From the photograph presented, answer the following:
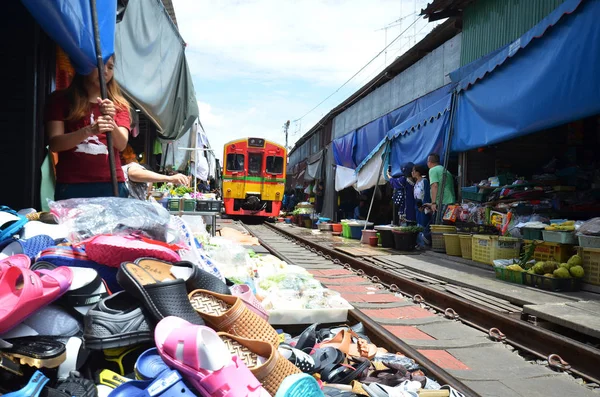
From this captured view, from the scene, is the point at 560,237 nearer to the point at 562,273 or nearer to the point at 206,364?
the point at 562,273

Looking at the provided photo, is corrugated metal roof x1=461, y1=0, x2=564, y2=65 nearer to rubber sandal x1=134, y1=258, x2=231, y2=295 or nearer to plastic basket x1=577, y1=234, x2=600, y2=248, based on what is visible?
plastic basket x1=577, y1=234, x2=600, y2=248

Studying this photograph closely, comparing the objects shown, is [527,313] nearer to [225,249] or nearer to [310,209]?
[225,249]

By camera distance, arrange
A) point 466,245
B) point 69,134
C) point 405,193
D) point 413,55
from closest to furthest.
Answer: point 69,134 < point 466,245 < point 405,193 < point 413,55

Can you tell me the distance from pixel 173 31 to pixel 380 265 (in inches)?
191

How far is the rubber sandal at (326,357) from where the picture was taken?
2.40 meters

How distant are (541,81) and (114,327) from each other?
5711 mm

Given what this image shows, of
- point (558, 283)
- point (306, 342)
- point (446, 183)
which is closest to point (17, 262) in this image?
point (306, 342)

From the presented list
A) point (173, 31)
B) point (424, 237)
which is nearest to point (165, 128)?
point (173, 31)

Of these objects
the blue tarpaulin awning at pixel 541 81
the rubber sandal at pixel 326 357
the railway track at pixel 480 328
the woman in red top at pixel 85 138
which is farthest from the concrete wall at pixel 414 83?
the rubber sandal at pixel 326 357

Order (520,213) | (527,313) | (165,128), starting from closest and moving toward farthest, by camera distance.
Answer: (527,313), (165,128), (520,213)

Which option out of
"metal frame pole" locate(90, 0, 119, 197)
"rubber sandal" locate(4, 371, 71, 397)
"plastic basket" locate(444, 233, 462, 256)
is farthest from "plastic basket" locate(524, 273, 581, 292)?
"rubber sandal" locate(4, 371, 71, 397)

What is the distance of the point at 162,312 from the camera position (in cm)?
187

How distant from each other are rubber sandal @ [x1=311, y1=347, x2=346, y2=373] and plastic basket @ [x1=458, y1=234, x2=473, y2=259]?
232 inches

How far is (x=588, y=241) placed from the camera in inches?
207
